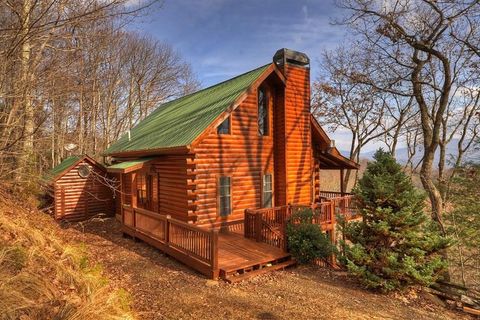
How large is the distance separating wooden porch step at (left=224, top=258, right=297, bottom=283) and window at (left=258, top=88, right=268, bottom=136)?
631cm

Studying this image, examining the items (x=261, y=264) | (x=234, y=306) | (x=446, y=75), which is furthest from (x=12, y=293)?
(x=446, y=75)

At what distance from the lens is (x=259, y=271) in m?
9.11

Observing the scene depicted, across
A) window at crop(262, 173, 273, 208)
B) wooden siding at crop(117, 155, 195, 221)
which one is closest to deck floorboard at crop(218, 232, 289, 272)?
wooden siding at crop(117, 155, 195, 221)

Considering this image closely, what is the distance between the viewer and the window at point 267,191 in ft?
47.0

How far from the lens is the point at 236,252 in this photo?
10.1 metres

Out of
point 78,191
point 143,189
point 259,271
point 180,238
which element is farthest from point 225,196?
point 78,191

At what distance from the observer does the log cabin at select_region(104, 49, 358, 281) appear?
1134 cm

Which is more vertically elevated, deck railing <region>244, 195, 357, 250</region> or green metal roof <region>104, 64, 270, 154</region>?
green metal roof <region>104, 64, 270, 154</region>

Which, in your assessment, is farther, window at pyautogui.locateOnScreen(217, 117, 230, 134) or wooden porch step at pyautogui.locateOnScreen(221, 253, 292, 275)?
window at pyautogui.locateOnScreen(217, 117, 230, 134)

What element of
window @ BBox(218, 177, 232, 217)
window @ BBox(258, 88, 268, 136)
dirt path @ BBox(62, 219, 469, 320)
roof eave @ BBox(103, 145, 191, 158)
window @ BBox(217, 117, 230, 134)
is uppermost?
window @ BBox(258, 88, 268, 136)

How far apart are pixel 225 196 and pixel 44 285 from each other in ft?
27.9

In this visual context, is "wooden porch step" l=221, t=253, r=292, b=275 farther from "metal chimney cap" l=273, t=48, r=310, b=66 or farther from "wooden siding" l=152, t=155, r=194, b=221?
"metal chimney cap" l=273, t=48, r=310, b=66

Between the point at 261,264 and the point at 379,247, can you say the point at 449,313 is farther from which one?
the point at 261,264

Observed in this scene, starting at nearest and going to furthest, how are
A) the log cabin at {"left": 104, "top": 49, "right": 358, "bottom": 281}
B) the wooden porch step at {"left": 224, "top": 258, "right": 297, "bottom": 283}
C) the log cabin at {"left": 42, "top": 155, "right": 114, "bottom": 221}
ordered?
the wooden porch step at {"left": 224, "top": 258, "right": 297, "bottom": 283} → the log cabin at {"left": 104, "top": 49, "right": 358, "bottom": 281} → the log cabin at {"left": 42, "top": 155, "right": 114, "bottom": 221}
